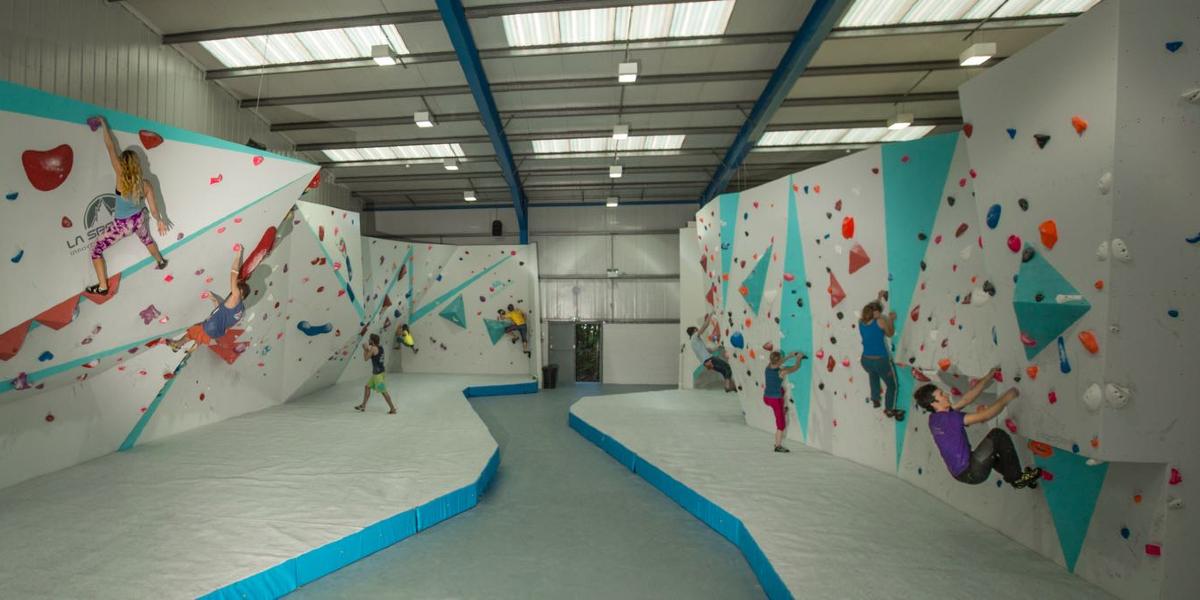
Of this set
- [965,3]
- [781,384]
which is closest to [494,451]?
[781,384]

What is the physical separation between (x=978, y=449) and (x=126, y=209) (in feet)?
20.1

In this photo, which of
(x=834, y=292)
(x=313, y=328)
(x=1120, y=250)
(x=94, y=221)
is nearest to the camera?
(x=1120, y=250)

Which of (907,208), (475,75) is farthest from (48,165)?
(907,208)

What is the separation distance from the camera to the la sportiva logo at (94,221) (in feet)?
12.5

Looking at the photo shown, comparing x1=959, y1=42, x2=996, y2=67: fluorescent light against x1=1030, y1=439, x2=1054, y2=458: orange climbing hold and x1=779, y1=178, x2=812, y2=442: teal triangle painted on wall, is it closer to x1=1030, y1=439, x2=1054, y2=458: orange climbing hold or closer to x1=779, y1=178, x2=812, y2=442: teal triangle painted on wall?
x1=779, y1=178, x2=812, y2=442: teal triangle painted on wall

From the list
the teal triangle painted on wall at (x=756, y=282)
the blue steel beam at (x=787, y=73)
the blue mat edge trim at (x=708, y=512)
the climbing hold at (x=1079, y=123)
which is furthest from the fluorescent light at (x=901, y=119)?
the climbing hold at (x=1079, y=123)

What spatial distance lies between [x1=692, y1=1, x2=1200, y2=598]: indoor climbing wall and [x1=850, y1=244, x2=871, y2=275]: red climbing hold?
0.41 m

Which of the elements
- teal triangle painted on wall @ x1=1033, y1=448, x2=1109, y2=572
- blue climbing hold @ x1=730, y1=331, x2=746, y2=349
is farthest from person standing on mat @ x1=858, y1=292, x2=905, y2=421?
blue climbing hold @ x1=730, y1=331, x2=746, y2=349

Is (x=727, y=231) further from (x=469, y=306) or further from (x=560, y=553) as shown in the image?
(x=469, y=306)

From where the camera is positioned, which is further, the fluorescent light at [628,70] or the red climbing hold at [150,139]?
the fluorescent light at [628,70]

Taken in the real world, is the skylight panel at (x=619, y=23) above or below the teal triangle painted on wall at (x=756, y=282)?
above

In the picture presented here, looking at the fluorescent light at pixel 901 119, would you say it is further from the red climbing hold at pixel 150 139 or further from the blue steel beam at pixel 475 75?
the red climbing hold at pixel 150 139

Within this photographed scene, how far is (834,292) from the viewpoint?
5691mm

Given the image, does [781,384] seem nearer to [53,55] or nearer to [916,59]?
[916,59]
